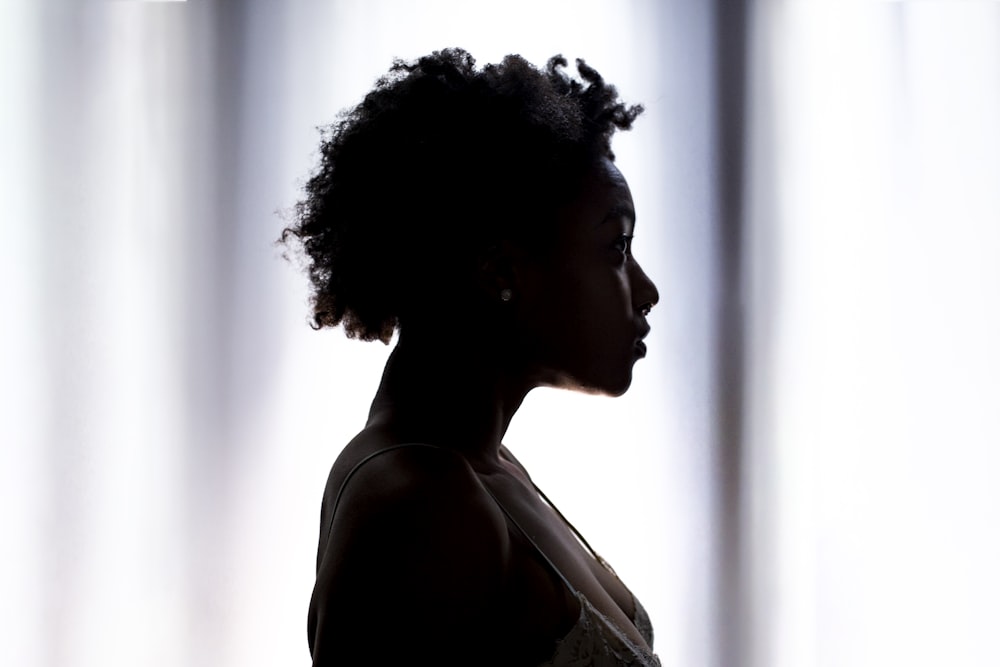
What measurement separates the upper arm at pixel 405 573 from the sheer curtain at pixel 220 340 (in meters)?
0.95

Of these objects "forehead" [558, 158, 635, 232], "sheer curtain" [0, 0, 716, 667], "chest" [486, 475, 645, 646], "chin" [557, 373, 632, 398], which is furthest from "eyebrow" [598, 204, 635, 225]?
"sheer curtain" [0, 0, 716, 667]

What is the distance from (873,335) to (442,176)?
3.57 feet

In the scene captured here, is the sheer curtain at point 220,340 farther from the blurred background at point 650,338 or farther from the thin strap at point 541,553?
the thin strap at point 541,553

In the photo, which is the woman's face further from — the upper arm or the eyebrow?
the upper arm

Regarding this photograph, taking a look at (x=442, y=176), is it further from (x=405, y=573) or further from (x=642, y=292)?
(x=405, y=573)

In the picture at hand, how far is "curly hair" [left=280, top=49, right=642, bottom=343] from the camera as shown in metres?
0.84

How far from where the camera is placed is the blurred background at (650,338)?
1607 mm

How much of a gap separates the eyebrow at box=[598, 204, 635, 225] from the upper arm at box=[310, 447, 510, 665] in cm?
30

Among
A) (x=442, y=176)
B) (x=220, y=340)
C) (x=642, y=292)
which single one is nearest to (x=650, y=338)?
(x=220, y=340)

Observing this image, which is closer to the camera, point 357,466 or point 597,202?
point 357,466

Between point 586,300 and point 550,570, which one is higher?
point 586,300

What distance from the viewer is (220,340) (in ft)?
5.44

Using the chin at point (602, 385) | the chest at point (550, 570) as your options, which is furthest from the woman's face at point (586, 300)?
the chest at point (550, 570)

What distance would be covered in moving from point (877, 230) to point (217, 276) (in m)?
1.11
